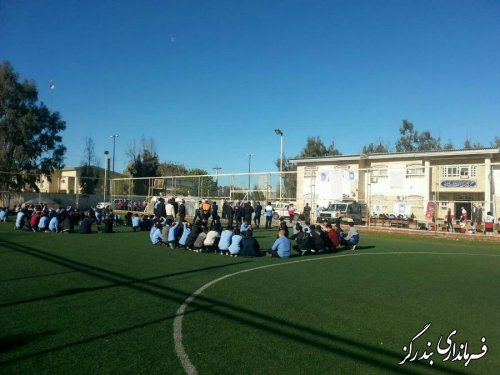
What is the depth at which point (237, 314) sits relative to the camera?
22.7ft

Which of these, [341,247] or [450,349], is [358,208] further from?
[450,349]

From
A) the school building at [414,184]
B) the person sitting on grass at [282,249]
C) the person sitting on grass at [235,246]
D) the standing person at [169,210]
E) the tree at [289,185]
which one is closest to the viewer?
the person sitting on grass at [282,249]

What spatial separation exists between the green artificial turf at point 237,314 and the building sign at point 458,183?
24.9 m

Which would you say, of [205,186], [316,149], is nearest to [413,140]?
[316,149]

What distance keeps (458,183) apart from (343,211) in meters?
13.7

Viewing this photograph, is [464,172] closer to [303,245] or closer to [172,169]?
[303,245]

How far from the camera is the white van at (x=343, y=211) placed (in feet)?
94.8

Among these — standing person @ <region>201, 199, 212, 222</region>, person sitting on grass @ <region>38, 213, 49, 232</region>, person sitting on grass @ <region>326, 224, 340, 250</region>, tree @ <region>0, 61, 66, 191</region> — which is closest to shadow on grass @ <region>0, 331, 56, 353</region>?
person sitting on grass @ <region>326, 224, 340, 250</region>

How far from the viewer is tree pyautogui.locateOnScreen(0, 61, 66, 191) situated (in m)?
47.9

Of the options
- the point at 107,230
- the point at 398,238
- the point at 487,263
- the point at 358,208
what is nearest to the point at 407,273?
the point at 487,263

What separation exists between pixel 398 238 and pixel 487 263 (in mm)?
9158

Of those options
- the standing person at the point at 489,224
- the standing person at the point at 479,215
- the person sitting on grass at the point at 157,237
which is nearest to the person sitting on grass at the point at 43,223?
the person sitting on grass at the point at 157,237

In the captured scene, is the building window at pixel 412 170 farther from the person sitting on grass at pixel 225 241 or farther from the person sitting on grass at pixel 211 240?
the person sitting on grass at pixel 211 240

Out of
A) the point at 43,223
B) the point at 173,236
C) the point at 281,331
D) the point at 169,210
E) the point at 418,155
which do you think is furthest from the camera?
the point at 418,155
